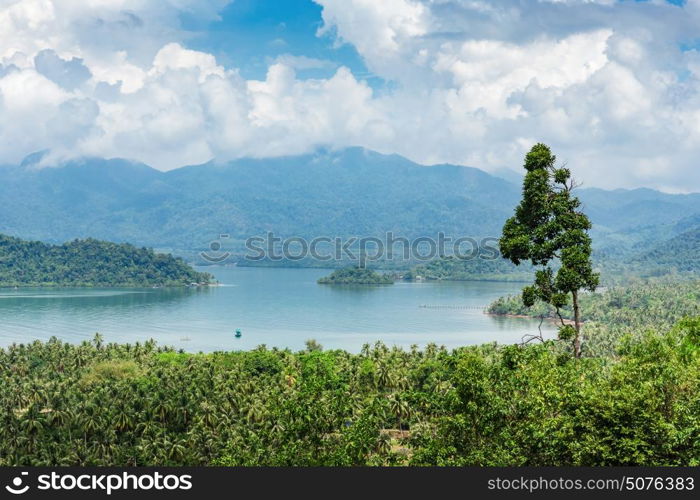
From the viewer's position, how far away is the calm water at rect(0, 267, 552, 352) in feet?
304

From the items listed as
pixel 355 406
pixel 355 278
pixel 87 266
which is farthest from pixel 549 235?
pixel 87 266

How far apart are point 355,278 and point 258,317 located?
76.5 m

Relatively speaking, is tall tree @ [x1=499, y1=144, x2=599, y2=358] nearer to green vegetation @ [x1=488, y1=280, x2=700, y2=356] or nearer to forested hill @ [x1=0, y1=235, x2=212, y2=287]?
green vegetation @ [x1=488, y1=280, x2=700, y2=356]

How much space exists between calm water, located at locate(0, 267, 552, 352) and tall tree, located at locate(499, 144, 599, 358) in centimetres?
6886

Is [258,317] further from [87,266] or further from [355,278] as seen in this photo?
[87,266]

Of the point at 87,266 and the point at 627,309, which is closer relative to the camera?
the point at 627,309

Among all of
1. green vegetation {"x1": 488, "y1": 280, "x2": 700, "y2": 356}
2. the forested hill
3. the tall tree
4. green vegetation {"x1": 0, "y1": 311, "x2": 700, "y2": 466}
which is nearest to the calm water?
green vegetation {"x1": 488, "y1": 280, "x2": 700, "y2": 356}

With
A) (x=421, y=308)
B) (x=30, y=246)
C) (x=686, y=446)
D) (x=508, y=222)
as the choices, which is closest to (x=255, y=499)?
(x=686, y=446)

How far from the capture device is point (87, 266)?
599 feet

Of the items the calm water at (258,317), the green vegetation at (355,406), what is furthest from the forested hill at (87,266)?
the green vegetation at (355,406)

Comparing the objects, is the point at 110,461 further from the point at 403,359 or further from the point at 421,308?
the point at 421,308

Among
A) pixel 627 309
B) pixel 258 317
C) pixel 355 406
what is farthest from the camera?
pixel 258 317

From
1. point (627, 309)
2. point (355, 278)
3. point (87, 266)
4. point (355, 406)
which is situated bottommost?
point (355, 406)

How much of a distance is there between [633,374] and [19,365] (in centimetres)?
5071
